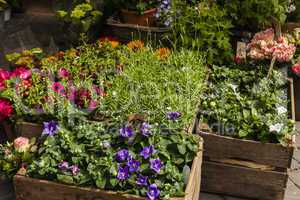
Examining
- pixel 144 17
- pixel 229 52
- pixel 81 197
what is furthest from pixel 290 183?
pixel 144 17

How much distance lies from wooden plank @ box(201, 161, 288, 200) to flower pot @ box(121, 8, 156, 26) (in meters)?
1.62

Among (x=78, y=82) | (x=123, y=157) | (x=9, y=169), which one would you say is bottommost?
(x=9, y=169)

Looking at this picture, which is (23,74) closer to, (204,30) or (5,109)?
(5,109)

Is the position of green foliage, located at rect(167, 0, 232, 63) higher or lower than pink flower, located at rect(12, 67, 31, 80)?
higher

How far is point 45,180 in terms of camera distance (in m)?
2.55

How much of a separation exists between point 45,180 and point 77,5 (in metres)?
2.22

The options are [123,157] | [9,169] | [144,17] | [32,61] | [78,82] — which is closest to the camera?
[123,157]

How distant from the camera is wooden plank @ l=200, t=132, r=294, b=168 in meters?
2.90

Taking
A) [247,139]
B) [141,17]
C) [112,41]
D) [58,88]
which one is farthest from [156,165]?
[141,17]

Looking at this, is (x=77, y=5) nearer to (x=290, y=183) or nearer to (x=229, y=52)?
(x=229, y=52)

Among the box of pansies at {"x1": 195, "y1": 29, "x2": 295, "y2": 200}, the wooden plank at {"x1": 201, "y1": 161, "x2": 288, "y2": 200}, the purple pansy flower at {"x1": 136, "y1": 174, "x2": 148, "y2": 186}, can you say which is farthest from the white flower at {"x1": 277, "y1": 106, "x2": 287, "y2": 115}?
the purple pansy flower at {"x1": 136, "y1": 174, "x2": 148, "y2": 186}

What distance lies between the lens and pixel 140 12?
4.12 meters

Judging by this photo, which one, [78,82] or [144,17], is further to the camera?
[144,17]

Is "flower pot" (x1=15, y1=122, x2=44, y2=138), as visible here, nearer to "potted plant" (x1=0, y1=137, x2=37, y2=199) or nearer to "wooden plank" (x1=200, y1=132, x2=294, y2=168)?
"potted plant" (x1=0, y1=137, x2=37, y2=199)
